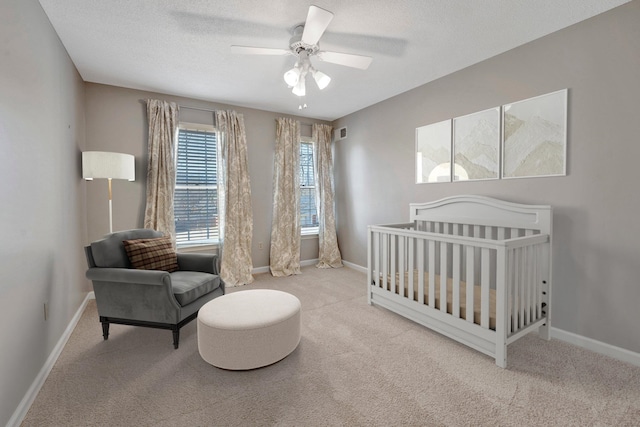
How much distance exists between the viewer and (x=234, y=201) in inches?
156

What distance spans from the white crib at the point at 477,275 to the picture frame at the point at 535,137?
0.35 meters

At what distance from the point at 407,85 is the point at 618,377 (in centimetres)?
311

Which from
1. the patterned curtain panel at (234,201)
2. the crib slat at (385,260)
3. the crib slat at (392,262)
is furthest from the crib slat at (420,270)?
the patterned curtain panel at (234,201)

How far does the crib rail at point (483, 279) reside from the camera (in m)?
1.97

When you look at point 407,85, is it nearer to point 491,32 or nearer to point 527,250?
point 491,32

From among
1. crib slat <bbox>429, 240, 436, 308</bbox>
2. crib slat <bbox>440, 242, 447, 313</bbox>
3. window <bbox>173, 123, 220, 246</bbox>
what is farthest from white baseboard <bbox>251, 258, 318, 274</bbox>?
crib slat <bbox>440, 242, 447, 313</bbox>

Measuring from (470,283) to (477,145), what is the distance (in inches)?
58.4

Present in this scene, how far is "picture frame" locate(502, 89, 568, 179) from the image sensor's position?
7.51 ft

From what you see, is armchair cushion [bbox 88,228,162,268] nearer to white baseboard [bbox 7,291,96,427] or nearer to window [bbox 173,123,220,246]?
white baseboard [bbox 7,291,96,427]

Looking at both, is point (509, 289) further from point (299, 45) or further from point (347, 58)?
point (299, 45)

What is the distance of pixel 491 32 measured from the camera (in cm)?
228

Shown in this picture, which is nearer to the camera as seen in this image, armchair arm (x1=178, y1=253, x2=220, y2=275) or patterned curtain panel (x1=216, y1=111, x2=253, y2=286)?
armchair arm (x1=178, y1=253, x2=220, y2=275)

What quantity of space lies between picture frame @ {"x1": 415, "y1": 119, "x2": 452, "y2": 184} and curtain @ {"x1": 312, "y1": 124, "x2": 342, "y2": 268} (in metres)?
1.63

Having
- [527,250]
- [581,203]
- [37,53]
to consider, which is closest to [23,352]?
[37,53]
